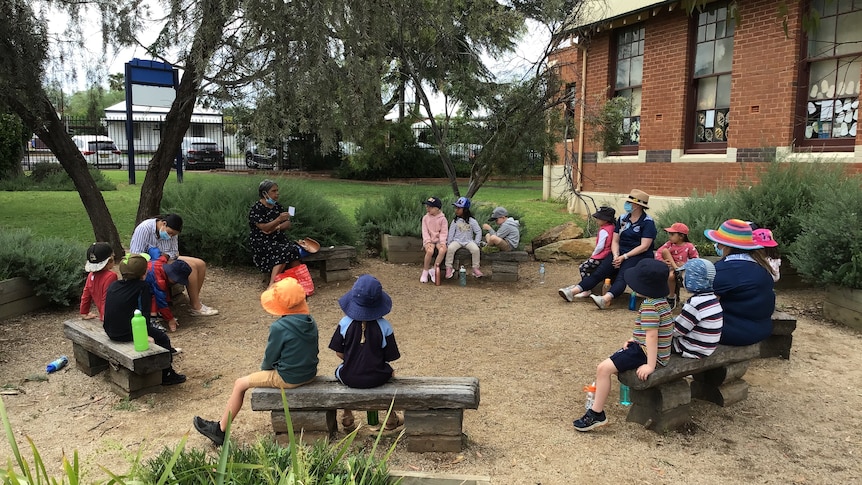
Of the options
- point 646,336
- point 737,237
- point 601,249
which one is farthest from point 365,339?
point 601,249

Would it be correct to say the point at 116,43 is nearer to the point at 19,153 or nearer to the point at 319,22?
the point at 319,22

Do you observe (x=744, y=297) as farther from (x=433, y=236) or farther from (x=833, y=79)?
(x=833, y=79)

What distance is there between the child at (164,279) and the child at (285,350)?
8.97 feet

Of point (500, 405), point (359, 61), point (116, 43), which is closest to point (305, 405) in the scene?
point (500, 405)

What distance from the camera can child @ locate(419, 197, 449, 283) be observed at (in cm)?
816

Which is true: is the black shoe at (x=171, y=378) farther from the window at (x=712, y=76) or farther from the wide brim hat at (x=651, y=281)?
the window at (x=712, y=76)

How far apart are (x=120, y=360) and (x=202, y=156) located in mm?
24852

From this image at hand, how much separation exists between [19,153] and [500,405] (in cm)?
1708

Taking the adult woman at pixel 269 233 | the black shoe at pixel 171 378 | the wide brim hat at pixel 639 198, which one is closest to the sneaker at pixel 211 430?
the black shoe at pixel 171 378

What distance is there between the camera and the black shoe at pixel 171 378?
461 centimetres

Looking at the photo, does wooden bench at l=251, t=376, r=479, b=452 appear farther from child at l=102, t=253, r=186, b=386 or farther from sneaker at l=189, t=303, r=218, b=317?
sneaker at l=189, t=303, r=218, b=317

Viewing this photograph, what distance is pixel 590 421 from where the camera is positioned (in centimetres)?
382

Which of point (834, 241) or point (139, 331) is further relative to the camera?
point (834, 241)

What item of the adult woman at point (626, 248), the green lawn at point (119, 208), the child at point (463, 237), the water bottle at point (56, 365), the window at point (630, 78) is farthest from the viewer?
the window at point (630, 78)
